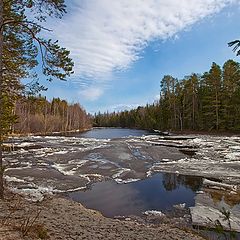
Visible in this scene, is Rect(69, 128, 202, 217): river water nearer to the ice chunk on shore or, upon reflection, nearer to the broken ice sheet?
the ice chunk on shore

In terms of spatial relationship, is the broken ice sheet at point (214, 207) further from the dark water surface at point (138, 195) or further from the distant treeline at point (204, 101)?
the distant treeline at point (204, 101)

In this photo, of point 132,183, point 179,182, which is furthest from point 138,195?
point 179,182

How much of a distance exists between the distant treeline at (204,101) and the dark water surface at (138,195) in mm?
33635

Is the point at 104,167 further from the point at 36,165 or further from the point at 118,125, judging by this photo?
the point at 118,125

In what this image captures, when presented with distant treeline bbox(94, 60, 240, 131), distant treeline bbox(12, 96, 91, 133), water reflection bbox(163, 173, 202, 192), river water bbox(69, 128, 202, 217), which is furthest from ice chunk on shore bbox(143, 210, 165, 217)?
distant treeline bbox(94, 60, 240, 131)

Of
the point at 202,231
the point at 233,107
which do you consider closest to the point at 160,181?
the point at 202,231

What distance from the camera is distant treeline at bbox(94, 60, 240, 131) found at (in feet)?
186

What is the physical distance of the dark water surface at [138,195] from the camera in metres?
11.3

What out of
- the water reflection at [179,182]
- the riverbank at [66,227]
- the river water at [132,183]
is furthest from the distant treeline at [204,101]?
the riverbank at [66,227]

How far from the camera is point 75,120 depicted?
108m

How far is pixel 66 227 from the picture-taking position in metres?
6.92

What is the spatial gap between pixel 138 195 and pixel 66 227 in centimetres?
668

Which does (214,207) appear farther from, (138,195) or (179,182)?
(179,182)

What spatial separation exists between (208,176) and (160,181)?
314 cm
